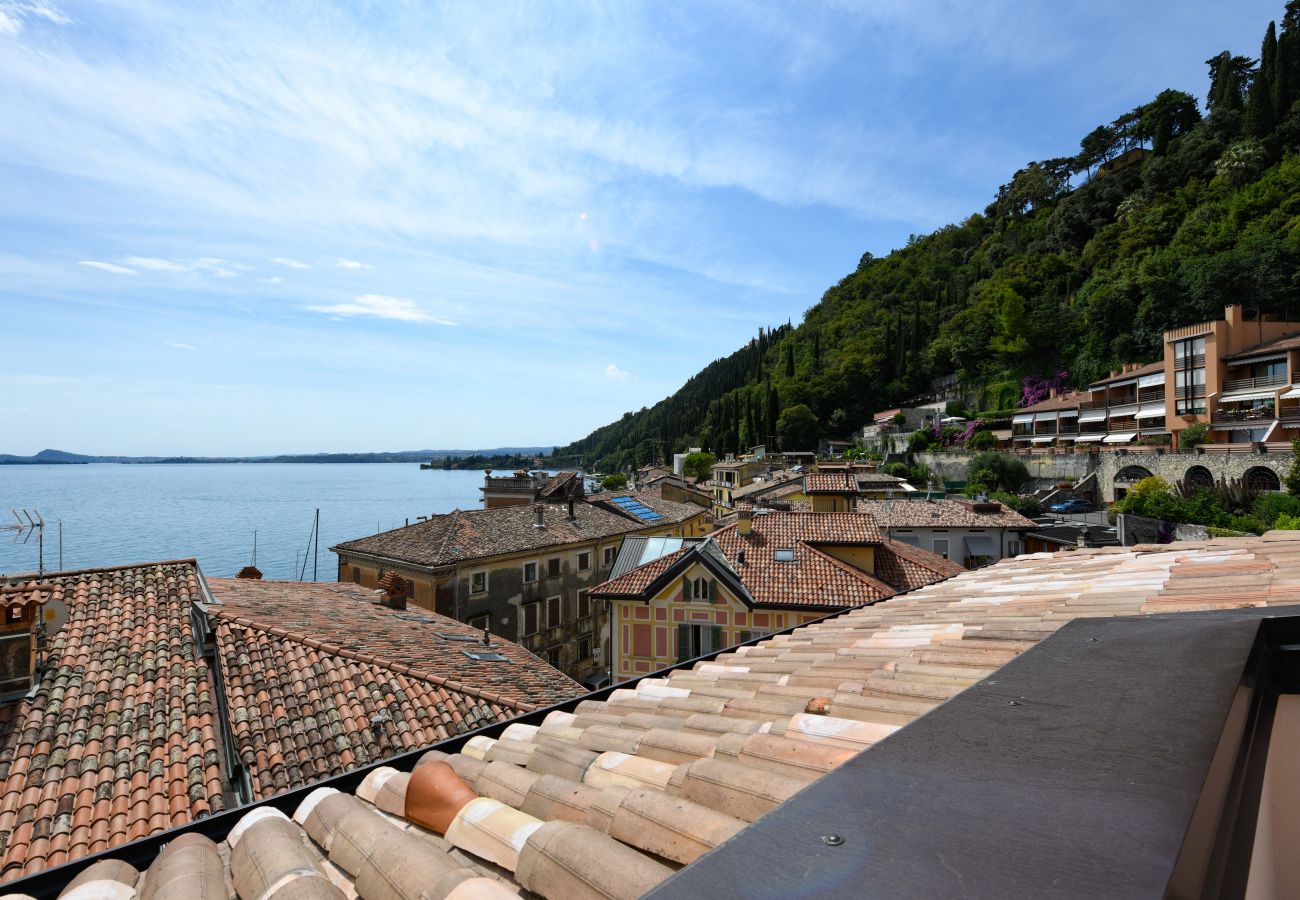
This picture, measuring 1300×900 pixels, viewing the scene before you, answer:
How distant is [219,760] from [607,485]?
80450 millimetres

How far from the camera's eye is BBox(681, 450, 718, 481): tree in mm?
83000

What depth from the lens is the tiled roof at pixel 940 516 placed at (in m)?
29.9

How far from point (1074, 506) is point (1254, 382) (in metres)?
12.8

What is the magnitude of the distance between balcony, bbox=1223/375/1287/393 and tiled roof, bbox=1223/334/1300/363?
4.77 feet

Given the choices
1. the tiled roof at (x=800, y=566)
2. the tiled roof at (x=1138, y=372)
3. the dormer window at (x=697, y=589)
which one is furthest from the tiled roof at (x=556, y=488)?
the tiled roof at (x=1138, y=372)

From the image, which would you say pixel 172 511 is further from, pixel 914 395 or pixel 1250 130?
pixel 1250 130

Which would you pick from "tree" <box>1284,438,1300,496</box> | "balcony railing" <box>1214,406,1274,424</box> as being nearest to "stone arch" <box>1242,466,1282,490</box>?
"tree" <box>1284,438,1300,496</box>

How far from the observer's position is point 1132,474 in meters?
38.2

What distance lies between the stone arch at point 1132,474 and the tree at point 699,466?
47945 millimetres

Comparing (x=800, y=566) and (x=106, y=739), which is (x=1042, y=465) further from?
(x=106, y=739)

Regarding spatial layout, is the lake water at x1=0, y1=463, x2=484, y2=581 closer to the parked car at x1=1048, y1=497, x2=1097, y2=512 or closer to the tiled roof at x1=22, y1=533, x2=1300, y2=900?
the tiled roof at x1=22, y1=533, x2=1300, y2=900

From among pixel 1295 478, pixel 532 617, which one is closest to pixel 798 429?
pixel 1295 478

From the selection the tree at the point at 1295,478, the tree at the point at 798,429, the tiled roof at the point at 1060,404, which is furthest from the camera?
the tree at the point at 798,429

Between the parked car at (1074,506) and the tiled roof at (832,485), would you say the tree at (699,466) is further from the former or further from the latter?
the tiled roof at (832,485)
